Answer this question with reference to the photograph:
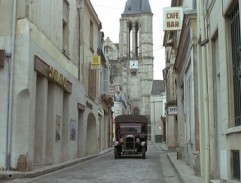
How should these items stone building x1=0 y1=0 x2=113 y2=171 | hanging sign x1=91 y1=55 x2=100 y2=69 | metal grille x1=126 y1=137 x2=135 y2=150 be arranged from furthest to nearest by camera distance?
hanging sign x1=91 y1=55 x2=100 y2=69 → metal grille x1=126 y1=137 x2=135 y2=150 → stone building x1=0 y1=0 x2=113 y2=171

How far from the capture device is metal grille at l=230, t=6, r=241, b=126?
920cm

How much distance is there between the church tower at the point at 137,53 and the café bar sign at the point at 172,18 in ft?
253

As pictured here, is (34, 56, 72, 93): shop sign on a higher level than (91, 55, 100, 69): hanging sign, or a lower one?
lower

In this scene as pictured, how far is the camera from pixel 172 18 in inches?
805

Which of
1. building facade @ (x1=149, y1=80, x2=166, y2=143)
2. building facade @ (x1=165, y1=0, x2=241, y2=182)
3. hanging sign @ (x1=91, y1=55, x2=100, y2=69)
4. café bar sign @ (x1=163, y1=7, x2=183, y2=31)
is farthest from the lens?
building facade @ (x1=149, y1=80, x2=166, y2=143)

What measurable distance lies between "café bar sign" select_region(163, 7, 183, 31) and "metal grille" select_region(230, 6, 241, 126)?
34.7 ft

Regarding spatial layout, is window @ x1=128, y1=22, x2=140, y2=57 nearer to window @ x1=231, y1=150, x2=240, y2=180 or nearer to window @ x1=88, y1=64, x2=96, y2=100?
window @ x1=88, y1=64, x2=96, y2=100

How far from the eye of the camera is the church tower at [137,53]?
98.1 metres

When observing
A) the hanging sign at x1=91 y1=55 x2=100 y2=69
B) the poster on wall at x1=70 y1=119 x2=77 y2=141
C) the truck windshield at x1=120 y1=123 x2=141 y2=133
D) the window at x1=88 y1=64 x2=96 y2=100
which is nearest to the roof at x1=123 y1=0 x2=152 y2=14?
the window at x1=88 y1=64 x2=96 y2=100

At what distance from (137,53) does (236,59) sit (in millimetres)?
90326

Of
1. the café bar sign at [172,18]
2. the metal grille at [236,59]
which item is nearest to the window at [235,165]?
the metal grille at [236,59]

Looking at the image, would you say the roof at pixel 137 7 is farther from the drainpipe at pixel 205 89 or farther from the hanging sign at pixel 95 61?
the drainpipe at pixel 205 89

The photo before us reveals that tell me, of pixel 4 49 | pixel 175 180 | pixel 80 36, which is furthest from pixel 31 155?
pixel 80 36

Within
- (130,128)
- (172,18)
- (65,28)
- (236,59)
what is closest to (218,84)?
(236,59)
